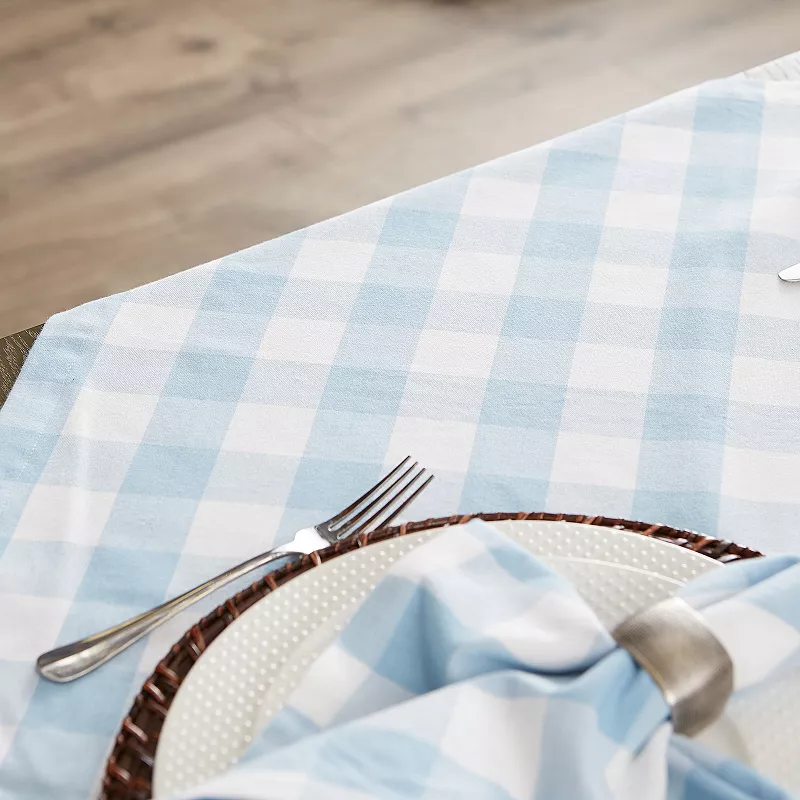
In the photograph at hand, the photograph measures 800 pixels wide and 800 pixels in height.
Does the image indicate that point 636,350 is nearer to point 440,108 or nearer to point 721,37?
point 440,108

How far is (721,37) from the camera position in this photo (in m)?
2.01

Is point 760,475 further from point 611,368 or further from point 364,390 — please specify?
point 364,390

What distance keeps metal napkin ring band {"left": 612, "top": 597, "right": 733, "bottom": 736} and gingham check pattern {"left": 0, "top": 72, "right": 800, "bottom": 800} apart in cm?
17

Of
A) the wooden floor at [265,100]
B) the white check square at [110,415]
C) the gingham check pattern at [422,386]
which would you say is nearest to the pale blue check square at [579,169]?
the gingham check pattern at [422,386]

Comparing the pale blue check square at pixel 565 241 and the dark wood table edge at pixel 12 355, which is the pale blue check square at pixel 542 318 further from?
the dark wood table edge at pixel 12 355

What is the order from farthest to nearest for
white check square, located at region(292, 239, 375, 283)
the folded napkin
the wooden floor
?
the wooden floor → white check square, located at region(292, 239, 375, 283) → the folded napkin

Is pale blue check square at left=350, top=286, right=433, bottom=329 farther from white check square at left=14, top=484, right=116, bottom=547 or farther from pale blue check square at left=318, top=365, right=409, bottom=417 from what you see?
white check square at left=14, top=484, right=116, bottom=547

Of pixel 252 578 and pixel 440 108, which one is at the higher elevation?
pixel 252 578

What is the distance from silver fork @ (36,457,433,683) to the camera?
0.51 metres

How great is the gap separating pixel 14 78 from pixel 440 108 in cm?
88

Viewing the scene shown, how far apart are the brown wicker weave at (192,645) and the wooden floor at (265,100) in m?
1.25

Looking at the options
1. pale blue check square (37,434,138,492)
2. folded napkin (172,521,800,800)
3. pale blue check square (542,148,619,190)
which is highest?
folded napkin (172,521,800,800)

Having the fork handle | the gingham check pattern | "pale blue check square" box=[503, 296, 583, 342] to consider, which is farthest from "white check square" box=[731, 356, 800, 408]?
the fork handle

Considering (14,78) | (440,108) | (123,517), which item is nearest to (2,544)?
(123,517)
